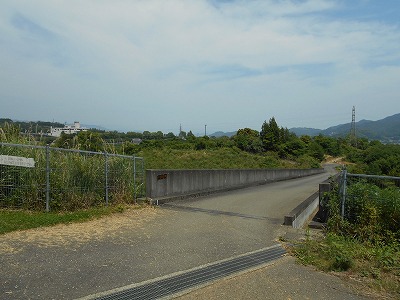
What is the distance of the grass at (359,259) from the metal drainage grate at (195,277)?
59cm

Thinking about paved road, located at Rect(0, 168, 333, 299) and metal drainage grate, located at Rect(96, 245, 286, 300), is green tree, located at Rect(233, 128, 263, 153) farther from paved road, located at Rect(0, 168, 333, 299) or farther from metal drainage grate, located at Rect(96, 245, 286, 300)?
metal drainage grate, located at Rect(96, 245, 286, 300)

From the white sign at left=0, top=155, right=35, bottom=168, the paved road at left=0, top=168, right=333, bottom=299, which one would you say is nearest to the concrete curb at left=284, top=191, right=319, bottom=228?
the paved road at left=0, top=168, right=333, bottom=299

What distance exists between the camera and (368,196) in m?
7.20

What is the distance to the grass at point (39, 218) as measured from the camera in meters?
6.72

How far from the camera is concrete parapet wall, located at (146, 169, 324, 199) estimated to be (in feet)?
35.7

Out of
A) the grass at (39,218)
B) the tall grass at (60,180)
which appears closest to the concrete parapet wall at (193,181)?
the tall grass at (60,180)

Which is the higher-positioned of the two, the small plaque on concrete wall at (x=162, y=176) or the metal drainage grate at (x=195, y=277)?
the small plaque on concrete wall at (x=162, y=176)

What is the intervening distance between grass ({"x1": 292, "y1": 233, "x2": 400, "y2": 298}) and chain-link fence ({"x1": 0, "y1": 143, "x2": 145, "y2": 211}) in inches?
208

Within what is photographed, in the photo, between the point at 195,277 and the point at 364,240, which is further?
the point at 364,240

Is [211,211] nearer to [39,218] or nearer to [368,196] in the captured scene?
[368,196]

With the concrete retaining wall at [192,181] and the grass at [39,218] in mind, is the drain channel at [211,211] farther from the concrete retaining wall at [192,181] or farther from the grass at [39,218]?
the grass at [39,218]

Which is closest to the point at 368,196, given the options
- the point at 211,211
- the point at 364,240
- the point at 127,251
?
the point at 364,240

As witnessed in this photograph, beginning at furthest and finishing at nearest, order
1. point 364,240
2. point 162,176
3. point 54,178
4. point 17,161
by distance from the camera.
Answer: point 162,176
point 54,178
point 17,161
point 364,240

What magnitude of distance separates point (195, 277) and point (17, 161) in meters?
5.15
